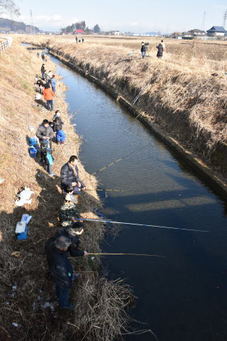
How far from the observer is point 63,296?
5.86m

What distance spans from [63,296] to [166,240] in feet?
13.8

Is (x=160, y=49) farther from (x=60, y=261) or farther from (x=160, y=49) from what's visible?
(x=60, y=261)

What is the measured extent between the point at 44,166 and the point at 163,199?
209 inches

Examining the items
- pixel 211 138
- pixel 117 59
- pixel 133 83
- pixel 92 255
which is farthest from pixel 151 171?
pixel 117 59

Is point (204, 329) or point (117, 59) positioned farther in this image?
point (117, 59)

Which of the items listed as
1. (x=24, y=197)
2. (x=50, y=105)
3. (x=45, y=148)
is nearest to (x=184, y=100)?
(x=50, y=105)

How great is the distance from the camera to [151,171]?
1322cm

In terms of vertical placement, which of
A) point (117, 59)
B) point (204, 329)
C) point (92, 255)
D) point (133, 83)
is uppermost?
point (117, 59)

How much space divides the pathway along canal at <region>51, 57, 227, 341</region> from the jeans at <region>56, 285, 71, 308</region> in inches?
66.8

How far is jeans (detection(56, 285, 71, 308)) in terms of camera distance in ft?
18.9

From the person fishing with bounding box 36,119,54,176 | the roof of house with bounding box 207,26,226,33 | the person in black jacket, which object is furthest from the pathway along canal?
the roof of house with bounding box 207,26,226,33

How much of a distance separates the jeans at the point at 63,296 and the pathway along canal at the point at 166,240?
5.57ft

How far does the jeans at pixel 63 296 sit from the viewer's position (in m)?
5.76

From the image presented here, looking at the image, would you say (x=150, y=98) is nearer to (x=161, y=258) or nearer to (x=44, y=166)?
(x=44, y=166)
